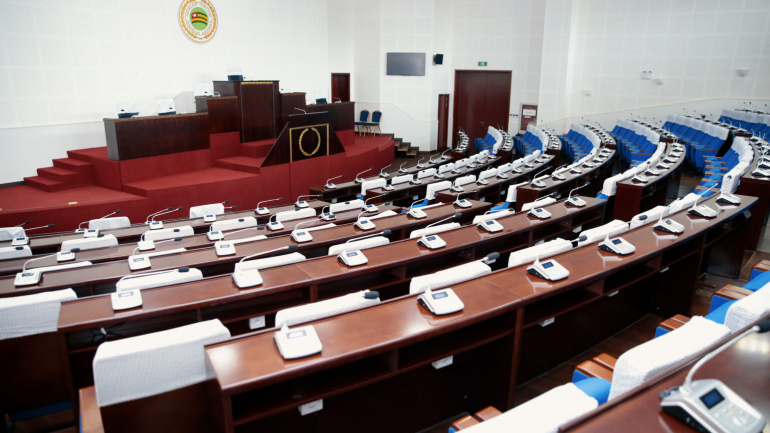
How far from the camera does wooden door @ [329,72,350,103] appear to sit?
15.0 metres

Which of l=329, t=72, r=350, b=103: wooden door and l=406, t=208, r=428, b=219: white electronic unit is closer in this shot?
l=406, t=208, r=428, b=219: white electronic unit

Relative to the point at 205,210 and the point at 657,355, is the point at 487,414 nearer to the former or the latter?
the point at 657,355

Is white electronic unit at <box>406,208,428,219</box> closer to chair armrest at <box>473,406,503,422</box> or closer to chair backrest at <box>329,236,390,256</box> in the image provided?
chair backrest at <box>329,236,390,256</box>

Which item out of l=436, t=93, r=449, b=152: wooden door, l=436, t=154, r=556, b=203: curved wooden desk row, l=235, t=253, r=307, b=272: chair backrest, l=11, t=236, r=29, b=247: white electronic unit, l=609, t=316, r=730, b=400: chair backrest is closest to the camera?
l=609, t=316, r=730, b=400: chair backrest

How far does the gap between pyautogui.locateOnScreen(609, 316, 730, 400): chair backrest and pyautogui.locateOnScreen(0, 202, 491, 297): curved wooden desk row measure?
112 inches

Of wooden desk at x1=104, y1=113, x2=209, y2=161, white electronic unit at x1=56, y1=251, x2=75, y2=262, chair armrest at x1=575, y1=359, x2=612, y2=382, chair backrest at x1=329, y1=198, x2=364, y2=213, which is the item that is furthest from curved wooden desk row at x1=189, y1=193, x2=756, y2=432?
wooden desk at x1=104, y1=113, x2=209, y2=161

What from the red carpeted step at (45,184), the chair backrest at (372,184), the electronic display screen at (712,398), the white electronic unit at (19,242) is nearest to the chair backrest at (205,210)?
the white electronic unit at (19,242)

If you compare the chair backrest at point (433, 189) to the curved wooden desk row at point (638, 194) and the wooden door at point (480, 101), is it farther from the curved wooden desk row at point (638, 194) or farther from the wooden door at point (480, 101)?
the wooden door at point (480, 101)

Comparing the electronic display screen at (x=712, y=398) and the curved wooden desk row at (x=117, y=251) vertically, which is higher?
the electronic display screen at (x=712, y=398)

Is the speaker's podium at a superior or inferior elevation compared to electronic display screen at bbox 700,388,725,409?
inferior

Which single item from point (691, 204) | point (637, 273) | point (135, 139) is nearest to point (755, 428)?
point (637, 273)

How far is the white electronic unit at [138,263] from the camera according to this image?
3691mm

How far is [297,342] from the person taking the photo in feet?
7.07

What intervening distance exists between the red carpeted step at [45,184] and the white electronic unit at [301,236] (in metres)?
5.91
